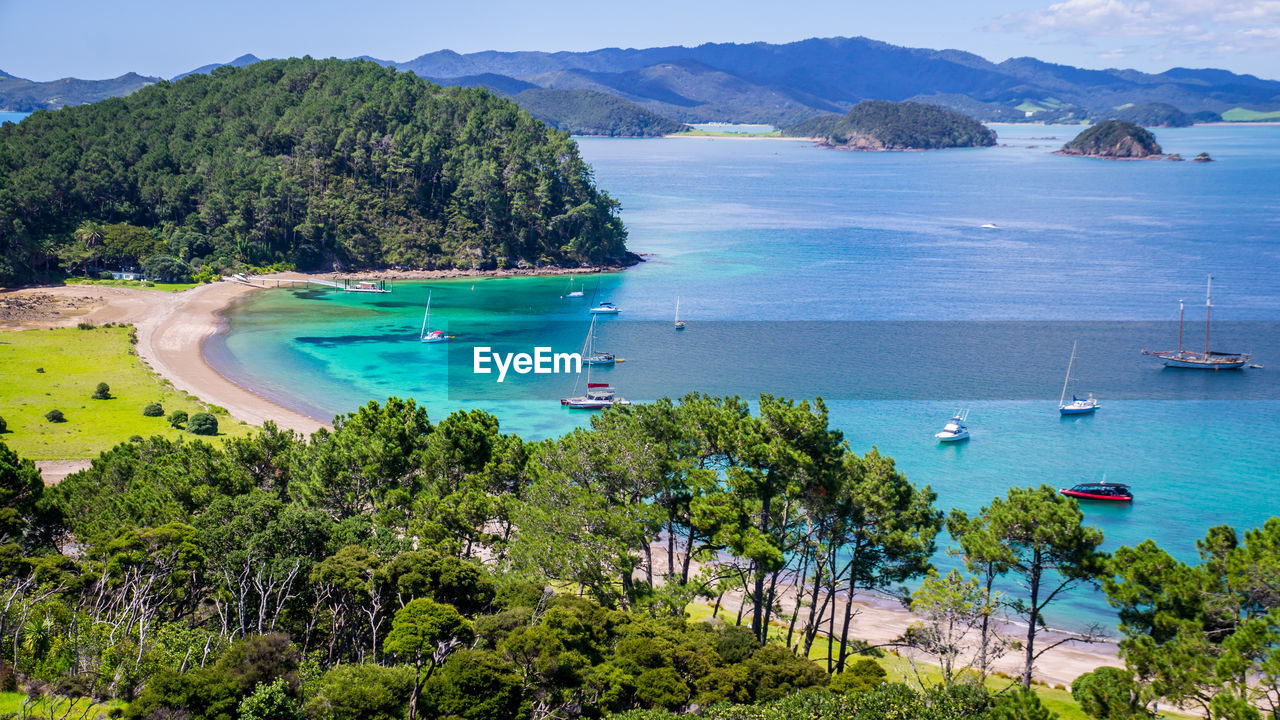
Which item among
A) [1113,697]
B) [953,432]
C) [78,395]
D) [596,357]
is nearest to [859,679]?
[1113,697]

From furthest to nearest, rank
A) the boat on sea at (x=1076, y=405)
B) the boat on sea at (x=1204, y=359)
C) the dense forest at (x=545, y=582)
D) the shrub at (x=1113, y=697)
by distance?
the boat on sea at (x=1204, y=359) < the boat on sea at (x=1076, y=405) < the dense forest at (x=545, y=582) < the shrub at (x=1113, y=697)

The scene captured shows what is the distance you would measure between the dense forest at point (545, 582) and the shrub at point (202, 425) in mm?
20075

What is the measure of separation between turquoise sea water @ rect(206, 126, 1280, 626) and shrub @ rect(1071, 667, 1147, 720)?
20.7 m

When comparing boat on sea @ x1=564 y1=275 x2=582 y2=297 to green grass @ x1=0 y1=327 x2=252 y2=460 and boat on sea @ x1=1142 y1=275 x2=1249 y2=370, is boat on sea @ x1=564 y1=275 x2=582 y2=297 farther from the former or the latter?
boat on sea @ x1=1142 y1=275 x2=1249 y2=370

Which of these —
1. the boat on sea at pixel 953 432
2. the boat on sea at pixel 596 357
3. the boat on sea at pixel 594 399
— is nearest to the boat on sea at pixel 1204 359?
the boat on sea at pixel 953 432

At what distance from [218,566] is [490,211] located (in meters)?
100

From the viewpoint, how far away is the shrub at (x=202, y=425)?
57344 mm

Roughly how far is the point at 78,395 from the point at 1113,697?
66.6 metres

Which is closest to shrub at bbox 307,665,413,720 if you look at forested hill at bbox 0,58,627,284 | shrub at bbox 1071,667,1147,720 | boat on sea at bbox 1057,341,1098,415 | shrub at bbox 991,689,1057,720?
shrub at bbox 991,689,1057,720

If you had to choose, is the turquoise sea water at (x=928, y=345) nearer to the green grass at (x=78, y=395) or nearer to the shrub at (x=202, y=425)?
the green grass at (x=78, y=395)

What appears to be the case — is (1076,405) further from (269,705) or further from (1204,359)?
(269,705)

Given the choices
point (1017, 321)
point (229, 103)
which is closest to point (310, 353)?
point (1017, 321)

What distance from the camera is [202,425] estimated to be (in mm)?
57438

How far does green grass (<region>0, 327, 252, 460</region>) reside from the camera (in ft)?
183
